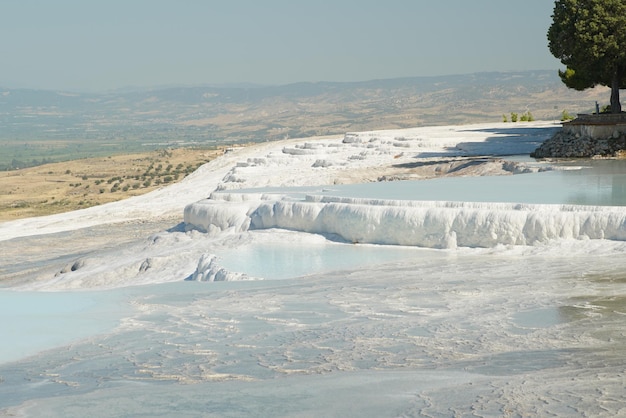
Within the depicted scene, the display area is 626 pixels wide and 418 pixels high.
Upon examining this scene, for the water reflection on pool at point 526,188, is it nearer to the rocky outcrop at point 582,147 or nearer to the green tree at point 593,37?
the rocky outcrop at point 582,147

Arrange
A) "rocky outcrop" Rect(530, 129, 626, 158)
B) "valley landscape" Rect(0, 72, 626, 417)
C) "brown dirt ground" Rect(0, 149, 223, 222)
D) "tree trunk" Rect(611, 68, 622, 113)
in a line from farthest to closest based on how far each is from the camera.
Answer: "brown dirt ground" Rect(0, 149, 223, 222) < "tree trunk" Rect(611, 68, 622, 113) < "rocky outcrop" Rect(530, 129, 626, 158) < "valley landscape" Rect(0, 72, 626, 417)

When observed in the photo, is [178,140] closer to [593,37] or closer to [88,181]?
[88,181]

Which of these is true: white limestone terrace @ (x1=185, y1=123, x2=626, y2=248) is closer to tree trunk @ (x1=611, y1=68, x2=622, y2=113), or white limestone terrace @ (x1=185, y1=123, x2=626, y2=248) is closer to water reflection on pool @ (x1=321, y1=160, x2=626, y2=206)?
water reflection on pool @ (x1=321, y1=160, x2=626, y2=206)

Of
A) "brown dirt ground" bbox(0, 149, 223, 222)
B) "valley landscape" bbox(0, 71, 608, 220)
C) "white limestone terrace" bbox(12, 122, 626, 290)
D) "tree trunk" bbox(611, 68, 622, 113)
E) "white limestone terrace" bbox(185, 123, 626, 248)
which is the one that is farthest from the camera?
"valley landscape" bbox(0, 71, 608, 220)

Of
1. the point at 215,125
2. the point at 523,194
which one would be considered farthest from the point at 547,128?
the point at 215,125

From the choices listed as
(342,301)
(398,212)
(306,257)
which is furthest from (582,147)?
(342,301)

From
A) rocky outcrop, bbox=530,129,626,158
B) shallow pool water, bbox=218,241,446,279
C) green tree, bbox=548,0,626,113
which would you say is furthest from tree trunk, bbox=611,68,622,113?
shallow pool water, bbox=218,241,446,279

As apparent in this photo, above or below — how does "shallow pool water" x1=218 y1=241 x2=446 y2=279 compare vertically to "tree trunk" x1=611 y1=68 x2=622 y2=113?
below

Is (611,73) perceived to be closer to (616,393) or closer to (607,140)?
(607,140)
